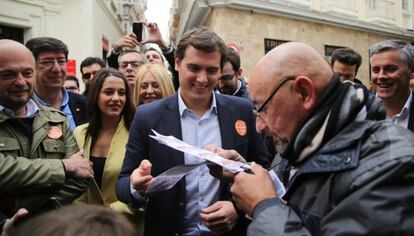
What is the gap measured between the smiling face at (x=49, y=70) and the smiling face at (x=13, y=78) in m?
1.17

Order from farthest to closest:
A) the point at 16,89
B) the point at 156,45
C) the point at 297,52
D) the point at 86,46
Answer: the point at 86,46
the point at 156,45
the point at 16,89
the point at 297,52

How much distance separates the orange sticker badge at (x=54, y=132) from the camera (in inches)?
110

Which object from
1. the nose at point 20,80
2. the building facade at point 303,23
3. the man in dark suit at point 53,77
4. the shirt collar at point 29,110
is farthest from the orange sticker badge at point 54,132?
the building facade at point 303,23

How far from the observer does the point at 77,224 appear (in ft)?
3.70

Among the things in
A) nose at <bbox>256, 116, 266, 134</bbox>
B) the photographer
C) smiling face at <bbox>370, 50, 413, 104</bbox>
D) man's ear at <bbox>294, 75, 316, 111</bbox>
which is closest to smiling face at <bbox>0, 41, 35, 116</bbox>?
nose at <bbox>256, 116, 266, 134</bbox>

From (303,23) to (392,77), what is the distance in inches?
452

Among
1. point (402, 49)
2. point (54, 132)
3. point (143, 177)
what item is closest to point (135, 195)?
point (143, 177)

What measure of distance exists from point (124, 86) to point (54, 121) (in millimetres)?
1013

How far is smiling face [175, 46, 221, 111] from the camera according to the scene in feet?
9.01

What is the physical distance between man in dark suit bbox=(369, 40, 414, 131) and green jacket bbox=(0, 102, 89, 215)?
105 inches

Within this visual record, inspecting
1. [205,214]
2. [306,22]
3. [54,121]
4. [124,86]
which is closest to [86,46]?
[306,22]

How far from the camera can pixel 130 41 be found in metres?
5.62

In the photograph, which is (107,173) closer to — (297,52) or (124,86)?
(124,86)

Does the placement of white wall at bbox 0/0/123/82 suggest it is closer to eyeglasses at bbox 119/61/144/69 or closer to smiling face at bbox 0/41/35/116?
eyeglasses at bbox 119/61/144/69
